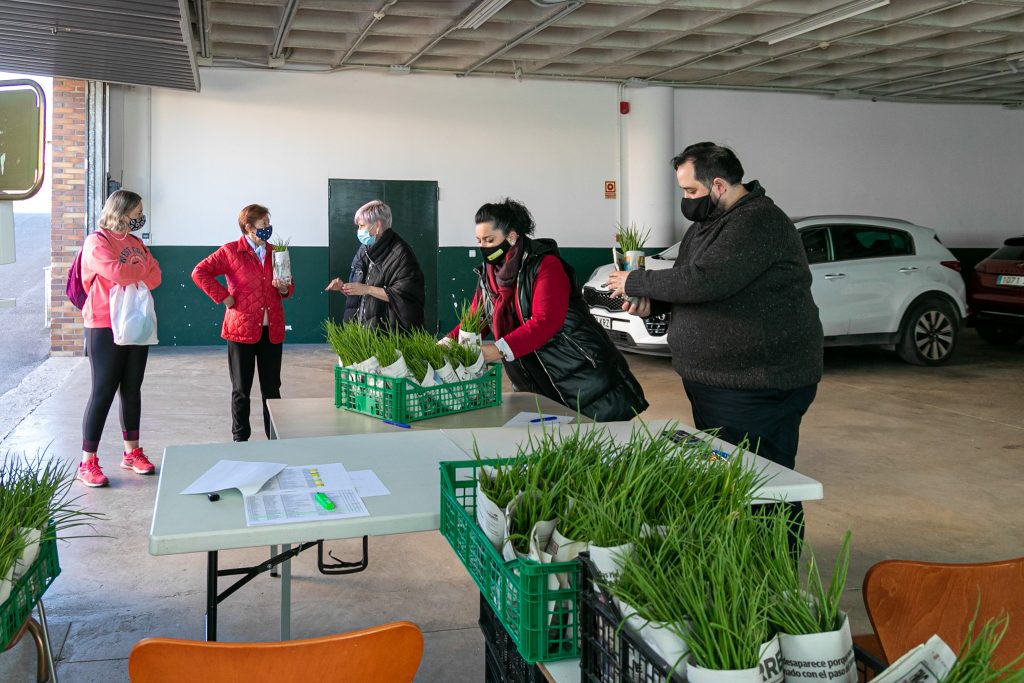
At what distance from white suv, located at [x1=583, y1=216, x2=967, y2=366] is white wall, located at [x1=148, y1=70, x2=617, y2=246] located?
2.46 m

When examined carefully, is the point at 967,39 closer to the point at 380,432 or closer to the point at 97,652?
the point at 380,432

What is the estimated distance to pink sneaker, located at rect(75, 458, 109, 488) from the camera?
498cm

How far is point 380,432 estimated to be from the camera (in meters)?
3.11

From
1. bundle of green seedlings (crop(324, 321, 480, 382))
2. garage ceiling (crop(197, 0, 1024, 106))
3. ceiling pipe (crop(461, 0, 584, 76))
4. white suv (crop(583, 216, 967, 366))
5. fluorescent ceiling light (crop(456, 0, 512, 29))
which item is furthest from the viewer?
white suv (crop(583, 216, 967, 366))

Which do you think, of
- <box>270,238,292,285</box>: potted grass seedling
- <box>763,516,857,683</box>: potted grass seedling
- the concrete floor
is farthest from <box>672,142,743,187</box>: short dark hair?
<box>270,238,292,285</box>: potted grass seedling

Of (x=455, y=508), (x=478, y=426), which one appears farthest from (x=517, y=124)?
(x=455, y=508)

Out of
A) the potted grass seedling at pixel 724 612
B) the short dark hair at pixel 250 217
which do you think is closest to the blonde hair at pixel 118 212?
the short dark hair at pixel 250 217

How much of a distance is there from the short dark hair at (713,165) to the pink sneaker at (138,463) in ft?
12.0

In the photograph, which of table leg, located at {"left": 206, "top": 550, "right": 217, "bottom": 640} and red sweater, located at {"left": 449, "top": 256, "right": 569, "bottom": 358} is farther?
red sweater, located at {"left": 449, "top": 256, "right": 569, "bottom": 358}

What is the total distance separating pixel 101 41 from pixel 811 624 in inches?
327

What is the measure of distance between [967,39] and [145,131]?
Answer: 9.24 meters

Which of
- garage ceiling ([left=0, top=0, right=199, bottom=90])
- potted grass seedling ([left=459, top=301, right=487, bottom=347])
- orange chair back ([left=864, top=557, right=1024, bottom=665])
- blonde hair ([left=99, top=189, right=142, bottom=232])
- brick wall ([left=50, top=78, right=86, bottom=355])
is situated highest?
garage ceiling ([left=0, top=0, right=199, bottom=90])

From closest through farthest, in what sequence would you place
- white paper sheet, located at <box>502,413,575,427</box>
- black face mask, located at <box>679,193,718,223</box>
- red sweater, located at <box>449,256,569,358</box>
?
black face mask, located at <box>679,193,718,223</box>
white paper sheet, located at <box>502,413,575,427</box>
red sweater, located at <box>449,256,569,358</box>

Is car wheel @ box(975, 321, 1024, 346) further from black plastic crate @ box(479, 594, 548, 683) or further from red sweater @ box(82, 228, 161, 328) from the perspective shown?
black plastic crate @ box(479, 594, 548, 683)
